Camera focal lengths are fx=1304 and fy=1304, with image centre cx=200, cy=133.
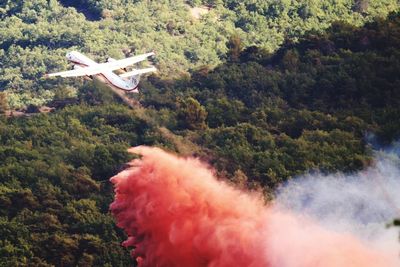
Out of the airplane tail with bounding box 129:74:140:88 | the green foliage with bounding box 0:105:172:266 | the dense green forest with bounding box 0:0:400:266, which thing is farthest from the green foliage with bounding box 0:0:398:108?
the airplane tail with bounding box 129:74:140:88

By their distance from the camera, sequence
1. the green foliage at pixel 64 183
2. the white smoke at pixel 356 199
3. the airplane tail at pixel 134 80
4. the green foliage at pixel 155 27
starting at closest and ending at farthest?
the white smoke at pixel 356 199 < the green foliage at pixel 64 183 < the airplane tail at pixel 134 80 < the green foliage at pixel 155 27

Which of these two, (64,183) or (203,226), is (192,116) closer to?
(64,183)

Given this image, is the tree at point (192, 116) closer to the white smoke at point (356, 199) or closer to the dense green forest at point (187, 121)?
the dense green forest at point (187, 121)

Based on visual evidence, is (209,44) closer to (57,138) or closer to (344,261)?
(57,138)

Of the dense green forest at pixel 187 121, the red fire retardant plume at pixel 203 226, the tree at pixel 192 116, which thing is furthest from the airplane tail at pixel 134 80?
the red fire retardant plume at pixel 203 226

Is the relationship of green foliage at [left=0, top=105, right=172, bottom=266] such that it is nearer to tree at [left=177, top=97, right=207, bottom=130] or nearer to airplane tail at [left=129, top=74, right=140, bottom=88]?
tree at [left=177, top=97, right=207, bottom=130]

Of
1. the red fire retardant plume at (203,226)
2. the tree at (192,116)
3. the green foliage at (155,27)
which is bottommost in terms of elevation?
the green foliage at (155,27)
